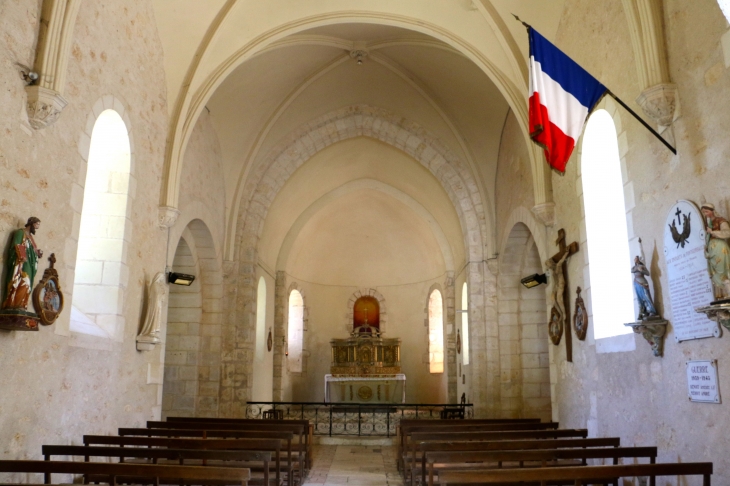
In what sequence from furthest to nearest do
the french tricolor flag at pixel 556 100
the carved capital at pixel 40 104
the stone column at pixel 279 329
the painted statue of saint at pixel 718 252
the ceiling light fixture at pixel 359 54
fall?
the stone column at pixel 279 329 → the ceiling light fixture at pixel 359 54 → the french tricolor flag at pixel 556 100 → the carved capital at pixel 40 104 → the painted statue of saint at pixel 718 252

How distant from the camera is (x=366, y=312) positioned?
21.8 metres

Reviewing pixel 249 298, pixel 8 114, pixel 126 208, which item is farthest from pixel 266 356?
pixel 8 114

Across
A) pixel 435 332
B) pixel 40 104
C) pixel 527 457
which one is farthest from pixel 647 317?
pixel 435 332

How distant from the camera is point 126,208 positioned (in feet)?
26.1

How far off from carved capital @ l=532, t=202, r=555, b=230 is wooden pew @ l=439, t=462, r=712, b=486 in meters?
5.26

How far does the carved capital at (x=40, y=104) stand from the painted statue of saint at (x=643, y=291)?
590 centimetres

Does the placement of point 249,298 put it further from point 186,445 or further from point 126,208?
point 186,445

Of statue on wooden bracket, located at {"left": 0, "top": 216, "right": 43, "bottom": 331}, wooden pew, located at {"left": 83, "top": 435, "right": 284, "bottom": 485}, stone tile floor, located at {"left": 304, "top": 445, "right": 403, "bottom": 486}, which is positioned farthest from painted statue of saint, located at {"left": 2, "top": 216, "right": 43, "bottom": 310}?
stone tile floor, located at {"left": 304, "top": 445, "right": 403, "bottom": 486}

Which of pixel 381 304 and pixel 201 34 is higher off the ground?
pixel 201 34

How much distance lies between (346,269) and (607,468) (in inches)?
708

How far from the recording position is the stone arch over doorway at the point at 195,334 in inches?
495

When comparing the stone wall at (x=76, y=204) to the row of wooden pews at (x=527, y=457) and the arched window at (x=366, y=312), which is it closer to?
the row of wooden pews at (x=527, y=457)

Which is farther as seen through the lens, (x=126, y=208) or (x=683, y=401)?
(x=126, y=208)

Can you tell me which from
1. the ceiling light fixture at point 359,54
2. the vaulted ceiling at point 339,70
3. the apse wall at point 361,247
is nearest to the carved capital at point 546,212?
the vaulted ceiling at point 339,70
